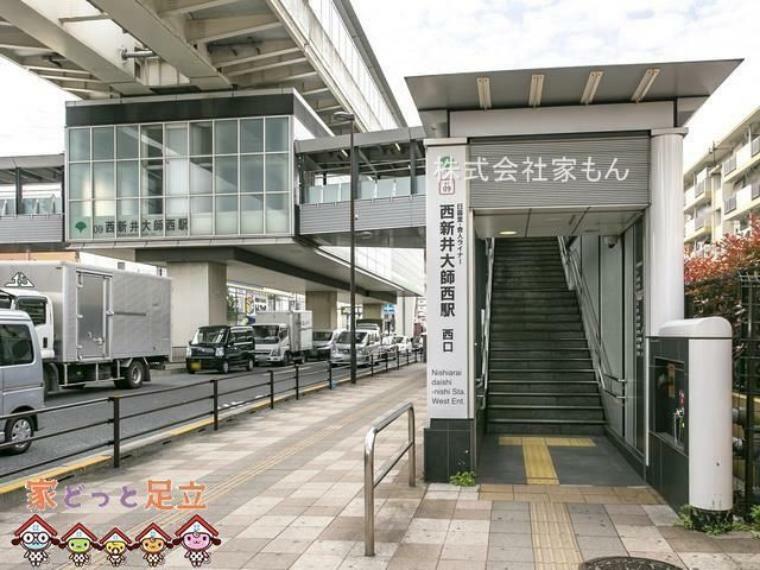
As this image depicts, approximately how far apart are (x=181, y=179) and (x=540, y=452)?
83.1 feet

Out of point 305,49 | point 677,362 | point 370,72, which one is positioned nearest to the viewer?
point 677,362

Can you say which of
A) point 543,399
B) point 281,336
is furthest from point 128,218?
point 543,399

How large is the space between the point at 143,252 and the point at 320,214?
890cm

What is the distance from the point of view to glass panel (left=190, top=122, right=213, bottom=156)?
30.2 metres

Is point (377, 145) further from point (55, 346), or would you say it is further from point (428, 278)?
point (428, 278)

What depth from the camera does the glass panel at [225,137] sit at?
2994 cm

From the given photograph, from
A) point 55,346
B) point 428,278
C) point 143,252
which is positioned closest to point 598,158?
point 428,278

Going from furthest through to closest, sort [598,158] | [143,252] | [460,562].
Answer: [143,252]
[598,158]
[460,562]

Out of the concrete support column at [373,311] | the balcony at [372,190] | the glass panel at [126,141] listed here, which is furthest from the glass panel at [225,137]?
the concrete support column at [373,311]

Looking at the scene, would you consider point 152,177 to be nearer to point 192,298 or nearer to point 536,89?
point 192,298

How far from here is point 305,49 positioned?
27938 mm

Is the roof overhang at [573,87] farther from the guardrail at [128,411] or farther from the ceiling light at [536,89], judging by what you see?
the guardrail at [128,411]

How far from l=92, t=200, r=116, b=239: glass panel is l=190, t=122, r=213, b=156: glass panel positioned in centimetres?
448

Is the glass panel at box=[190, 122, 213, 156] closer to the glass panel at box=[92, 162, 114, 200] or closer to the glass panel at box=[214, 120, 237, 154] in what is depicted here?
the glass panel at box=[214, 120, 237, 154]
